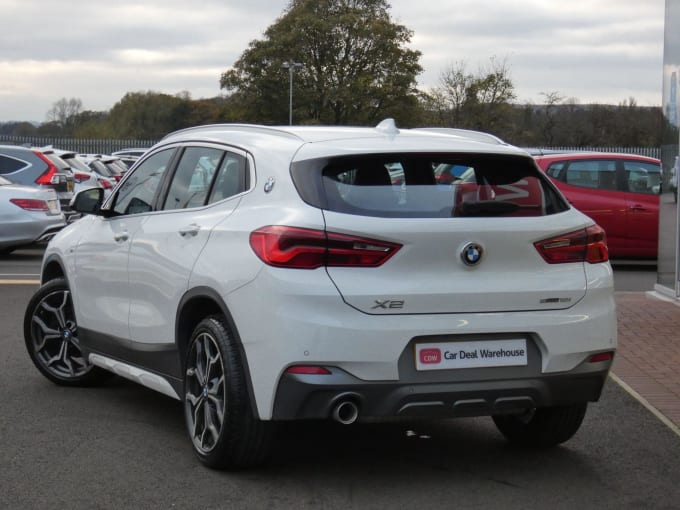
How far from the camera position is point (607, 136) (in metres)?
81.5

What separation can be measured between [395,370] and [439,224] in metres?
0.64

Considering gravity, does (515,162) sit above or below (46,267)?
above

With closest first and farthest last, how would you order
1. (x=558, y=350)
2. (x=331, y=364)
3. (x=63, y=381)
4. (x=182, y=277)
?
1. (x=331, y=364)
2. (x=558, y=350)
3. (x=182, y=277)
4. (x=63, y=381)

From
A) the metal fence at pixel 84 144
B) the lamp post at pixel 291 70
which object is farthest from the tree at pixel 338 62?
the metal fence at pixel 84 144

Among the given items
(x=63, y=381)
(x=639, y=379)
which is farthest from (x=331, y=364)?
(x=639, y=379)

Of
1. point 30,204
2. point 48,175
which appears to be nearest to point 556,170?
point 30,204

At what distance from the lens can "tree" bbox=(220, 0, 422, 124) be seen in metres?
88.3

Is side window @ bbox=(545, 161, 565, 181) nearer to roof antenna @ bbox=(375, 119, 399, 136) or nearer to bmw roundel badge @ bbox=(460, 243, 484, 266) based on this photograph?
roof antenna @ bbox=(375, 119, 399, 136)

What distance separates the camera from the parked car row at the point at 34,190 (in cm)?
1698

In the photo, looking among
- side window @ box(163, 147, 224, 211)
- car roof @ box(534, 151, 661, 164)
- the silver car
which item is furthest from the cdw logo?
the silver car

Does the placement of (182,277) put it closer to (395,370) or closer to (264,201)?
(264,201)

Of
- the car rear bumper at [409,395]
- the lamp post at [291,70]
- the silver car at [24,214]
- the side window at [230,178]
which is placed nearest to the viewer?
the car rear bumper at [409,395]

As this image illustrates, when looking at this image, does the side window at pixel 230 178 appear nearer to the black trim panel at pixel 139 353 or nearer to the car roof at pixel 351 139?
the car roof at pixel 351 139

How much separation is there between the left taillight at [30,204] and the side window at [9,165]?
102 inches
